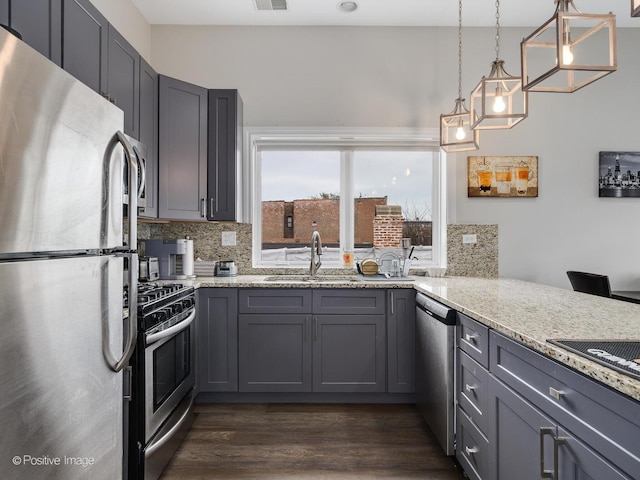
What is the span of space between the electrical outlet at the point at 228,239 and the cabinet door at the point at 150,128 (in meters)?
0.76

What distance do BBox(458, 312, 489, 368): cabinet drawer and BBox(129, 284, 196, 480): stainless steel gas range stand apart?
1506mm

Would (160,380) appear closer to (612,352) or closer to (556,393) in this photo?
(556,393)

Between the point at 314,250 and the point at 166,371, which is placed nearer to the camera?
the point at 166,371

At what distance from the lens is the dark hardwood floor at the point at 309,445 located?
2.09 meters

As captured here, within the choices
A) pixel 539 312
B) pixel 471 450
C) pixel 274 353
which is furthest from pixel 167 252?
pixel 539 312

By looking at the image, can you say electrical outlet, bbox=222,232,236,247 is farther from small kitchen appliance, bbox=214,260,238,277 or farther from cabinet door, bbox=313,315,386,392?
cabinet door, bbox=313,315,386,392

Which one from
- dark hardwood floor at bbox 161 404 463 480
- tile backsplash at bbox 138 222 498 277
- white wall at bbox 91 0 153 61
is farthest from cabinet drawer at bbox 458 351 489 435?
white wall at bbox 91 0 153 61

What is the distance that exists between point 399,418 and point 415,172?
2.09 metres

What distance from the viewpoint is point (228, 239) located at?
11.5 feet

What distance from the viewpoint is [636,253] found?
11.2ft

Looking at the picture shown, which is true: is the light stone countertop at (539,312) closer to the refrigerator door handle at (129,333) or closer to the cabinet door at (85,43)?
the refrigerator door handle at (129,333)

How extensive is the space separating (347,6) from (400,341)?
265 cm

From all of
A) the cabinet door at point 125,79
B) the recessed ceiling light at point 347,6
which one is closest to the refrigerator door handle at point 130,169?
the cabinet door at point 125,79

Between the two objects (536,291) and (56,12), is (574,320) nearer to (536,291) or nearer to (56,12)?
(536,291)
